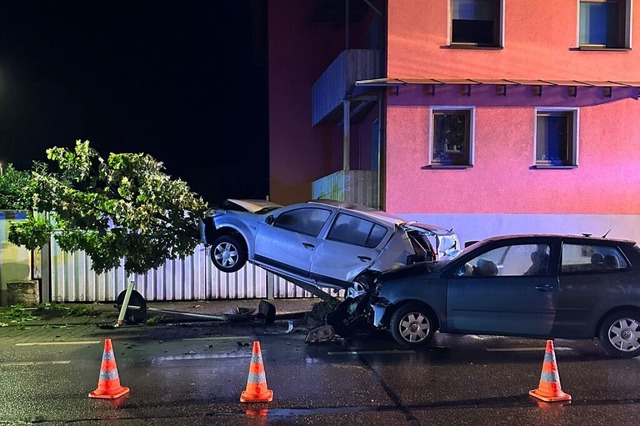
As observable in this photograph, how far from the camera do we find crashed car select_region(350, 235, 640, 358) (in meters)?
7.69

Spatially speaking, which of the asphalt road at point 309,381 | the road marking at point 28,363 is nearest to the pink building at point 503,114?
the asphalt road at point 309,381

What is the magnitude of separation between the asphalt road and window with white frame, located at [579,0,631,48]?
351 inches

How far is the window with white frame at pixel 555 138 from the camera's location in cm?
1422

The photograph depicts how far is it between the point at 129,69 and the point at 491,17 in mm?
20373

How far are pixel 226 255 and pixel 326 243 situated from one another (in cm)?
173

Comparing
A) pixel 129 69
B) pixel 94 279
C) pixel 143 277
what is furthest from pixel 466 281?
pixel 129 69

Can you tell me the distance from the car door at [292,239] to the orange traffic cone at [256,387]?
2.92m

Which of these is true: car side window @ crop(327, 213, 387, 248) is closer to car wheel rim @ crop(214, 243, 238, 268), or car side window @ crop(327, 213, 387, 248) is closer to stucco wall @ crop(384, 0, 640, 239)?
car wheel rim @ crop(214, 243, 238, 268)

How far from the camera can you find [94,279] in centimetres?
1227

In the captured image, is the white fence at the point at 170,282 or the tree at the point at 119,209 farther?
the white fence at the point at 170,282

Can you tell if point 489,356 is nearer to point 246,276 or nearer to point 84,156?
point 246,276

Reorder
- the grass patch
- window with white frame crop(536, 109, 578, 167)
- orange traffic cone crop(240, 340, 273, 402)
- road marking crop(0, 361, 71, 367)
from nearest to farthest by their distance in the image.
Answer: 1. orange traffic cone crop(240, 340, 273, 402)
2. road marking crop(0, 361, 71, 367)
3. the grass patch
4. window with white frame crop(536, 109, 578, 167)

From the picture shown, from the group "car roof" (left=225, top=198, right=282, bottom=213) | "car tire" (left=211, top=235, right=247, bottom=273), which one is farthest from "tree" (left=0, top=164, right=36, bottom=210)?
"car tire" (left=211, top=235, right=247, bottom=273)

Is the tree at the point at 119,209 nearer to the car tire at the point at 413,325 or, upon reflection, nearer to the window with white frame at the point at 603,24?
the car tire at the point at 413,325
